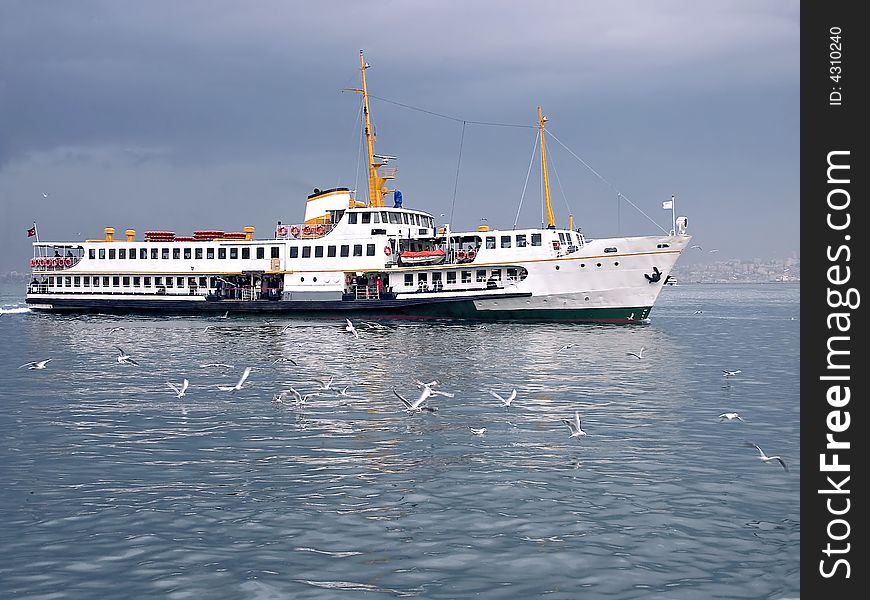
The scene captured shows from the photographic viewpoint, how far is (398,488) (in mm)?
15180

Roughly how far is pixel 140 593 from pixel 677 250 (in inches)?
1875

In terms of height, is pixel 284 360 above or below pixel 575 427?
above

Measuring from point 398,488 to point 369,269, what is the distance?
47.0 m

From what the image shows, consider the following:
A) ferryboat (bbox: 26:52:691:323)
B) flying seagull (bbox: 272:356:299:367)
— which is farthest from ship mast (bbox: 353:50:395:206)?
flying seagull (bbox: 272:356:299:367)

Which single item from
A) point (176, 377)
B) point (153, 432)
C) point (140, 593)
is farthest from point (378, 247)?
point (140, 593)

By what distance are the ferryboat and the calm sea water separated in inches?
897

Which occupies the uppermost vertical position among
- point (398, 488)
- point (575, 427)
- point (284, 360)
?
point (284, 360)

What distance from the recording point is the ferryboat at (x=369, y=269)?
54.7 m

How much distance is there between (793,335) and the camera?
57.0m

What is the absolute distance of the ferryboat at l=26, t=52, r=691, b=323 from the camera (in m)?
54.7
